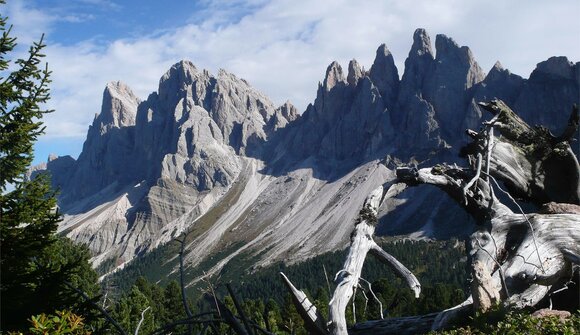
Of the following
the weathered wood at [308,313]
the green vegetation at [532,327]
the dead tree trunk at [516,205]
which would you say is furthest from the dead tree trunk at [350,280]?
the dead tree trunk at [516,205]

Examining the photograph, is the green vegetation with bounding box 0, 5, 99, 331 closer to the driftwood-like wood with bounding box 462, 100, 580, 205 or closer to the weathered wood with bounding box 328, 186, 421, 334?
the weathered wood with bounding box 328, 186, 421, 334

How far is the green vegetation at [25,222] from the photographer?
877 centimetres

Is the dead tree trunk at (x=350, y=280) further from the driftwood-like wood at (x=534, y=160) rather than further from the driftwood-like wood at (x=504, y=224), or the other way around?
the driftwood-like wood at (x=534, y=160)

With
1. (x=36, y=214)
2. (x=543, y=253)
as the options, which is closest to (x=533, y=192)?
(x=543, y=253)

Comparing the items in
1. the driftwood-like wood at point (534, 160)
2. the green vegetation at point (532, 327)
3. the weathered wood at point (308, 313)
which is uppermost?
the driftwood-like wood at point (534, 160)

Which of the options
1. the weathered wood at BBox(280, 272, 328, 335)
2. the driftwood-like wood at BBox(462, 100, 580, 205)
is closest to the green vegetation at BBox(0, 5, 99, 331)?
the weathered wood at BBox(280, 272, 328, 335)

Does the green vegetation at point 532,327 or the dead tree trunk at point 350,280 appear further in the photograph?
the dead tree trunk at point 350,280

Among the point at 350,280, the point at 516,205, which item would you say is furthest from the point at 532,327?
the point at 516,205

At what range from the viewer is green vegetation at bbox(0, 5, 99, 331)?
877 cm

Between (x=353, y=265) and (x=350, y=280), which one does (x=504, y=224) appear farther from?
(x=350, y=280)

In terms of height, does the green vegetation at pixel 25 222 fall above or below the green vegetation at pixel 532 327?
above

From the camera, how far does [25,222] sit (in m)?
9.87

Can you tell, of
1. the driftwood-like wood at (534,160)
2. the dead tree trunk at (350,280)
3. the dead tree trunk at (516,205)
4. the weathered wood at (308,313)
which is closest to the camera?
the weathered wood at (308,313)

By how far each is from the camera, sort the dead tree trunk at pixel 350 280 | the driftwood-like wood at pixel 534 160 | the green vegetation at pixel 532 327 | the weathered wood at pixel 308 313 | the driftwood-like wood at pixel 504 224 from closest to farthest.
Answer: the green vegetation at pixel 532 327
the weathered wood at pixel 308 313
the dead tree trunk at pixel 350 280
the driftwood-like wood at pixel 504 224
the driftwood-like wood at pixel 534 160
